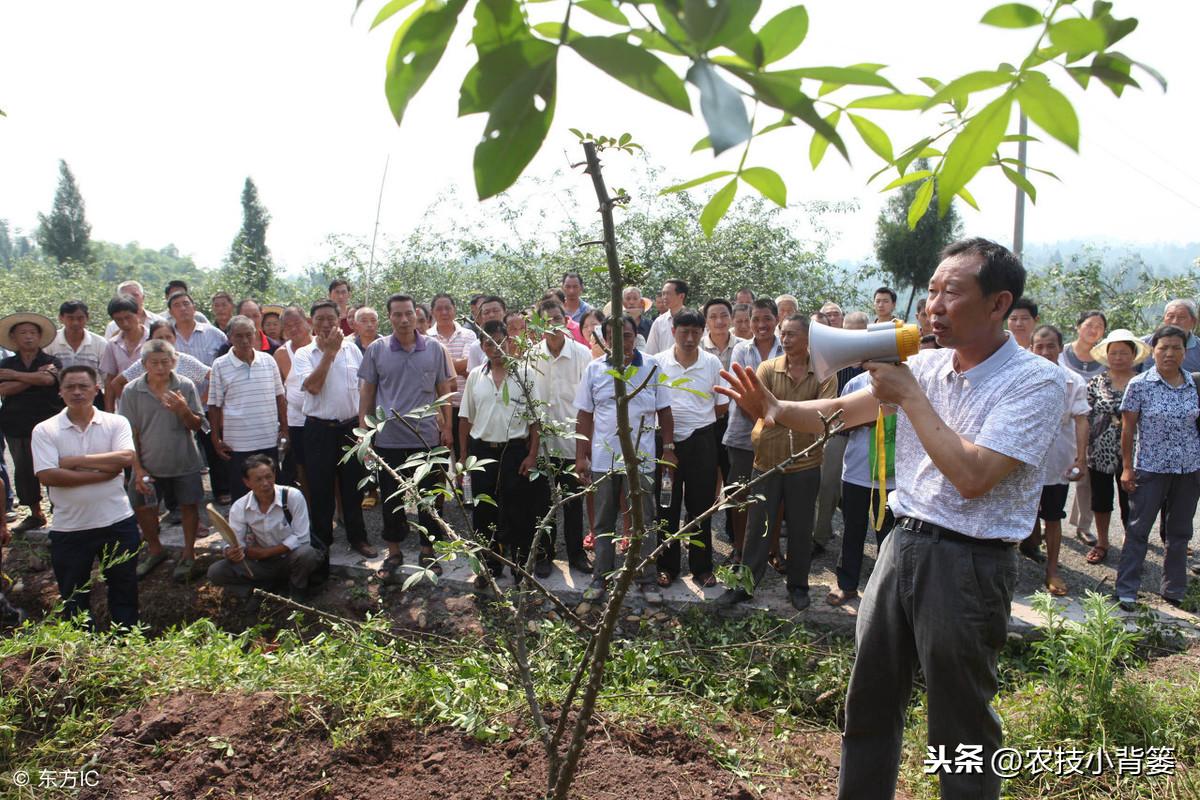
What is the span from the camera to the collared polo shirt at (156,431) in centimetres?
596

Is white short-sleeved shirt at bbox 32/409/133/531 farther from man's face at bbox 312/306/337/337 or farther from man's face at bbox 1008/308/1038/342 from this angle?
man's face at bbox 1008/308/1038/342

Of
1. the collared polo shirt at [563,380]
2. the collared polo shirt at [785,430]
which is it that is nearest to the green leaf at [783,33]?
the collared polo shirt at [785,430]

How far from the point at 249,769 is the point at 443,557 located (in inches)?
44.7

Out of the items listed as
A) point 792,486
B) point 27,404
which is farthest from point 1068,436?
point 27,404

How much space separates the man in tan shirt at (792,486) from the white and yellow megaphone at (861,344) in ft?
8.10

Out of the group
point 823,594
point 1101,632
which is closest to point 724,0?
point 1101,632

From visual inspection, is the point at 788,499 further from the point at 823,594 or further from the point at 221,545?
the point at 221,545

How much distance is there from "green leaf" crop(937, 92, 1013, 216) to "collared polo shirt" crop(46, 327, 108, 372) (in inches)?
297

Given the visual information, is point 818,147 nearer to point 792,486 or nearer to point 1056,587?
point 792,486

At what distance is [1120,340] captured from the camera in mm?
5852

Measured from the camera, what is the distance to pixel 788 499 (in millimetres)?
5168

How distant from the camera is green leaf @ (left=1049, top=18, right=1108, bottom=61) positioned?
822 millimetres

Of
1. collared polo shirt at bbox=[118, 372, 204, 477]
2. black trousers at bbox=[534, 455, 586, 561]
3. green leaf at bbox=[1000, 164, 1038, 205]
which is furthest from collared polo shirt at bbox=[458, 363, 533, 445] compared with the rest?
green leaf at bbox=[1000, 164, 1038, 205]

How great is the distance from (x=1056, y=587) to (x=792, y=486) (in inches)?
77.5
